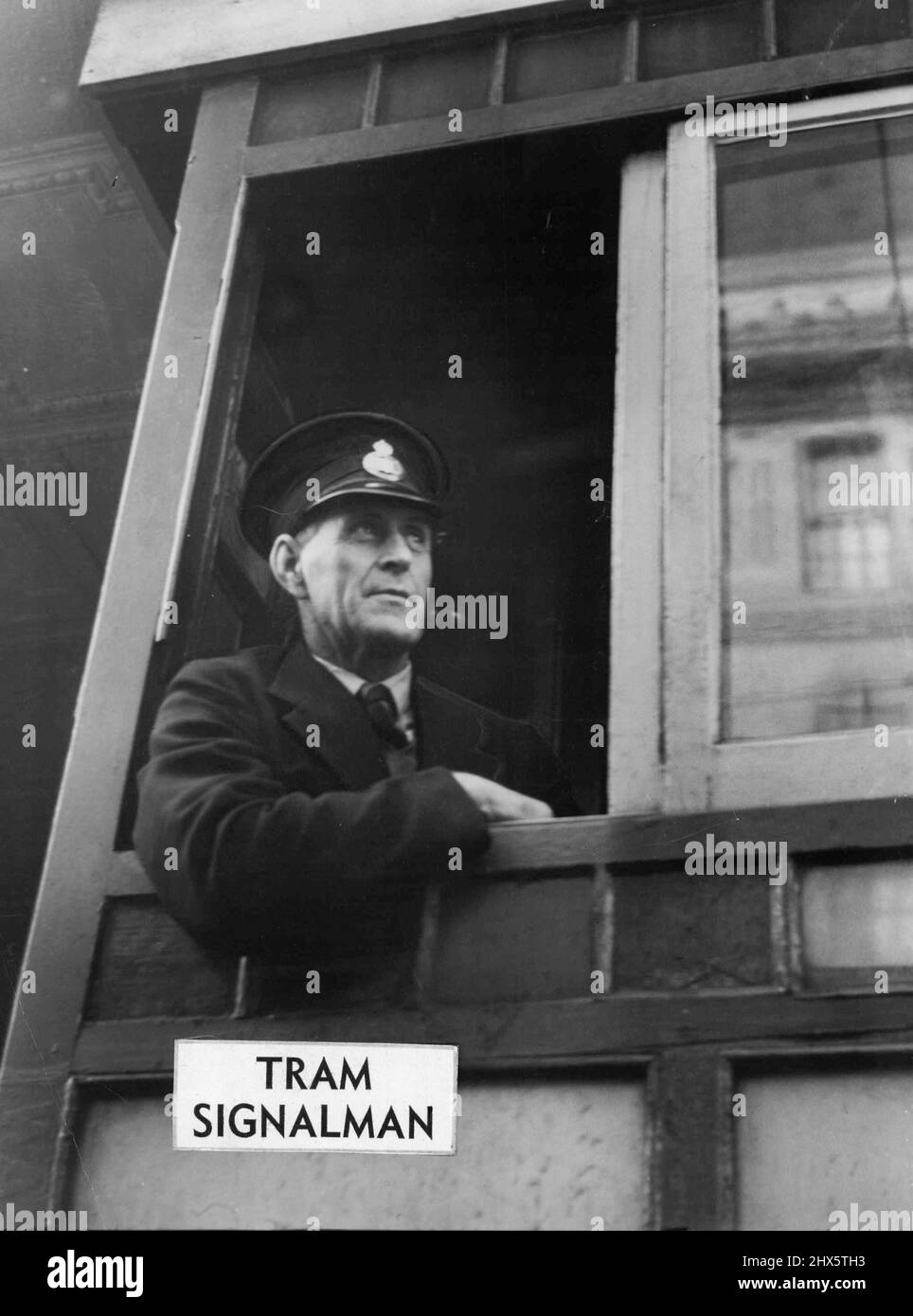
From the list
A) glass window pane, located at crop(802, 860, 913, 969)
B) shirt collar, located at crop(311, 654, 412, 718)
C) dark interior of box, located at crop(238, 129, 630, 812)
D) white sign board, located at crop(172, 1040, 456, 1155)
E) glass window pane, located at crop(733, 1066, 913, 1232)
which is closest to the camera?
glass window pane, located at crop(733, 1066, 913, 1232)

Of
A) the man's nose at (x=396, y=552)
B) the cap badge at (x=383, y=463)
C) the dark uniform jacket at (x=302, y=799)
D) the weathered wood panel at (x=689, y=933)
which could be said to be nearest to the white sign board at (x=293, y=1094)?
the dark uniform jacket at (x=302, y=799)

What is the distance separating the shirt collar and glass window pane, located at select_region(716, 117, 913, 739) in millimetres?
794

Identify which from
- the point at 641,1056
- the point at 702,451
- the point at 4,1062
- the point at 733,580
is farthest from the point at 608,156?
the point at 4,1062

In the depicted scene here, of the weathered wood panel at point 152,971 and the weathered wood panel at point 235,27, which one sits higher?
the weathered wood panel at point 235,27

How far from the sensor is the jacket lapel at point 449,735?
358 cm

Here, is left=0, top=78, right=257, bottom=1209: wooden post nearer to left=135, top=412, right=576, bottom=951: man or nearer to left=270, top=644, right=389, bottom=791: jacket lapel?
left=135, top=412, right=576, bottom=951: man

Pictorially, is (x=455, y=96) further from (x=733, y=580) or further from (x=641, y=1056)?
(x=641, y=1056)

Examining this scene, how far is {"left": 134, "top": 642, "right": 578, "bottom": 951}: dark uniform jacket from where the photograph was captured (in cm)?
→ 334

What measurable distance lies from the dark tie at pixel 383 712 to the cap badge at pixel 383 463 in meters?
0.60

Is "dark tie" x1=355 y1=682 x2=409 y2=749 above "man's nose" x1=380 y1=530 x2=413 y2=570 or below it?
below

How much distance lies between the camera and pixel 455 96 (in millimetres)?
A: 4328

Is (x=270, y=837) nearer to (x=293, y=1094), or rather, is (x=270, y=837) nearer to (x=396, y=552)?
(x=293, y=1094)

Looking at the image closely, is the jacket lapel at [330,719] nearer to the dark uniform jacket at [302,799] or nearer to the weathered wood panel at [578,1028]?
the dark uniform jacket at [302,799]

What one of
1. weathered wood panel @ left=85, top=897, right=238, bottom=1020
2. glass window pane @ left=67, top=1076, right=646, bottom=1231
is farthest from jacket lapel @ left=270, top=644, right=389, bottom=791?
glass window pane @ left=67, top=1076, right=646, bottom=1231
